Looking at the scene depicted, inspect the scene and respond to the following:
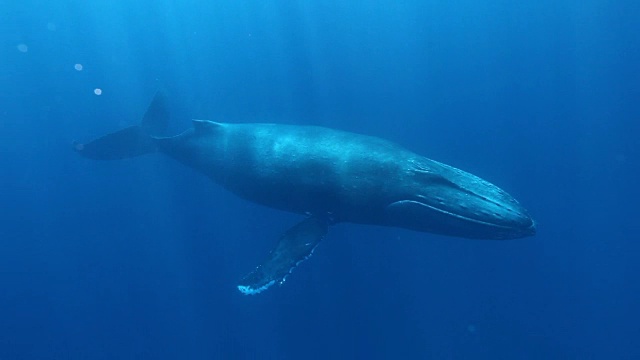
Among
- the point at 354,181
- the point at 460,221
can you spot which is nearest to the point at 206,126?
the point at 354,181

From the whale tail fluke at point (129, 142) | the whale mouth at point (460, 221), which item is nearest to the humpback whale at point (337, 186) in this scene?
the whale mouth at point (460, 221)

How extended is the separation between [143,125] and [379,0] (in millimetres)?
20671

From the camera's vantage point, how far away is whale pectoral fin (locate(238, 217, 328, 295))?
9023 mm

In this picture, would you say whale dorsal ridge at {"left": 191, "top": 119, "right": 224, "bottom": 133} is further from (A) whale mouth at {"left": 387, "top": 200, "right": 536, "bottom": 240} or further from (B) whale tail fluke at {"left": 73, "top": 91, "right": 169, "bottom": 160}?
(A) whale mouth at {"left": 387, "top": 200, "right": 536, "bottom": 240}

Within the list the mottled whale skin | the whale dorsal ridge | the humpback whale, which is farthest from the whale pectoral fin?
the whale dorsal ridge

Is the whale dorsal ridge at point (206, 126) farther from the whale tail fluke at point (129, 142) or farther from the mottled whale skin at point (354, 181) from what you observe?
the whale tail fluke at point (129, 142)

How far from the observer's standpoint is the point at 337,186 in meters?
9.51

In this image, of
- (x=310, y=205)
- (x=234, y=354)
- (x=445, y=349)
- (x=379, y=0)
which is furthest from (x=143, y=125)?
(x=379, y=0)

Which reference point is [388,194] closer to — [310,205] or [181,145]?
[310,205]

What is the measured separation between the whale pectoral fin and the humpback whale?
0.8 inches

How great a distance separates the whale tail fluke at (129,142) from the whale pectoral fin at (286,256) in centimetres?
601

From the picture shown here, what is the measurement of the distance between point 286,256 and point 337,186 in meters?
1.71

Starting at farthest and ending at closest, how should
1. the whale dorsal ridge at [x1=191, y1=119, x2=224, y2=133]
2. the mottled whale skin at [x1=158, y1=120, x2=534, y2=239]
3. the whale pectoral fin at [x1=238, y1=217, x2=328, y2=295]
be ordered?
the whale dorsal ridge at [x1=191, y1=119, x2=224, y2=133] < the whale pectoral fin at [x1=238, y1=217, x2=328, y2=295] < the mottled whale skin at [x1=158, y1=120, x2=534, y2=239]

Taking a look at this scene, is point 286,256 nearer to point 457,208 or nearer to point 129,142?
point 457,208
